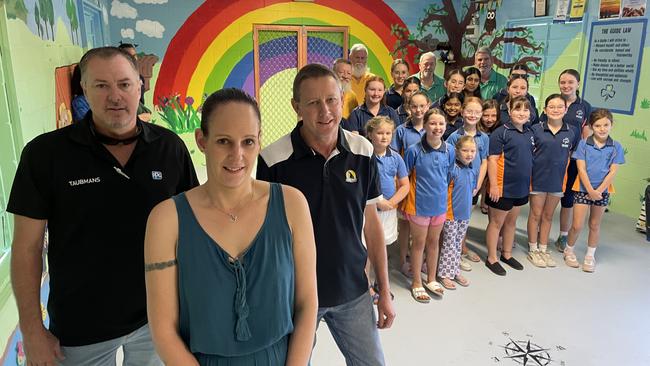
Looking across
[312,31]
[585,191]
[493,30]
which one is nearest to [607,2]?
[493,30]

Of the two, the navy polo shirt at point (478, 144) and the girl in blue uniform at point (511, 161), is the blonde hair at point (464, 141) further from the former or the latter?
the girl in blue uniform at point (511, 161)

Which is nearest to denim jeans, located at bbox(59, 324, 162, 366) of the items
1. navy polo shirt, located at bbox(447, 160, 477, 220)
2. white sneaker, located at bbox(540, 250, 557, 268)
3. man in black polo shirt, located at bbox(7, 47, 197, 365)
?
man in black polo shirt, located at bbox(7, 47, 197, 365)

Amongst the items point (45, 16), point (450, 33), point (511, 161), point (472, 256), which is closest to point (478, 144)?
point (511, 161)

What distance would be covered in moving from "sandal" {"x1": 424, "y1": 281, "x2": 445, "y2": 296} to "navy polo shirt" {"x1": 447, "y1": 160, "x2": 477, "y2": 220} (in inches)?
19.4

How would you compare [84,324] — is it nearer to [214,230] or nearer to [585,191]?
[214,230]

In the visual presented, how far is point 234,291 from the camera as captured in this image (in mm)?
1078

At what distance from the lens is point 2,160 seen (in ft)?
6.38

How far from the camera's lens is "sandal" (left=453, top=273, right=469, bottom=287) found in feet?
11.3

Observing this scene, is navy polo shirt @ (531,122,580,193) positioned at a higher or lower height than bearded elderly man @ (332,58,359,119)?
lower

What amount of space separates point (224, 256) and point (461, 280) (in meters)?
2.77

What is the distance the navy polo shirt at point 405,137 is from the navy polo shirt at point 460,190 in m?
0.40

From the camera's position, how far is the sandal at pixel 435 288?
3279mm

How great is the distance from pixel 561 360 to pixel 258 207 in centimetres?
230

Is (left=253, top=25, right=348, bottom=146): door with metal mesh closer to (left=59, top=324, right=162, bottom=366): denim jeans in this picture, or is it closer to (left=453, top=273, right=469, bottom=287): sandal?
(left=453, top=273, right=469, bottom=287): sandal
